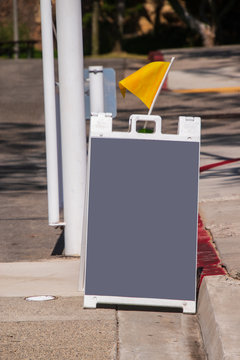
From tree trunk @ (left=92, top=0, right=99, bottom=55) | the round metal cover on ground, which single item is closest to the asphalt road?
the round metal cover on ground

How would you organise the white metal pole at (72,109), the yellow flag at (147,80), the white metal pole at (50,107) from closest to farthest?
the yellow flag at (147,80) → the white metal pole at (72,109) → the white metal pole at (50,107)

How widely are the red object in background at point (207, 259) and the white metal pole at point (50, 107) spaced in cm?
133

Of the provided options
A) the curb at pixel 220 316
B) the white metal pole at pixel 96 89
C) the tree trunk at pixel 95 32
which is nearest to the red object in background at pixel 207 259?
the curb at pixel 220 316

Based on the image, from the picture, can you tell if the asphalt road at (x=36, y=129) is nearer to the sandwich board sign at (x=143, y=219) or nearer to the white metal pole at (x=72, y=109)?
the white metal pole at (x=72, y=109)

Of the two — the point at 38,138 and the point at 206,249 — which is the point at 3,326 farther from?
the point at 38,138

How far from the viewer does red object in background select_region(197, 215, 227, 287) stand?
17.2 ft

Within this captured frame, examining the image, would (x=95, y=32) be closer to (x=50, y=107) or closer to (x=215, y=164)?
(x=215, y=164)

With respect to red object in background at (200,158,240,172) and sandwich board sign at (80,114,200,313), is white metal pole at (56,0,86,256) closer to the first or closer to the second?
sandwich board sign at (80,114,200,313)

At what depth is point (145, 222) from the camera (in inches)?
190

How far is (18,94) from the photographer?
22406mm

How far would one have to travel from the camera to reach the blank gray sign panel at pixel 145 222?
478 centimetres

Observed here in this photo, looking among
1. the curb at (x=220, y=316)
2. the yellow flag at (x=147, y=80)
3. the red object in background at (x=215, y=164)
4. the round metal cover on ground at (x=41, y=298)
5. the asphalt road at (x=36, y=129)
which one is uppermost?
the yellow flag at (x=147, y=80)

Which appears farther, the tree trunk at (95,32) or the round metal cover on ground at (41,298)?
the tree trunk at (95,32)

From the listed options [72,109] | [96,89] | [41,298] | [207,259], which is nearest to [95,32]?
[96,89]
